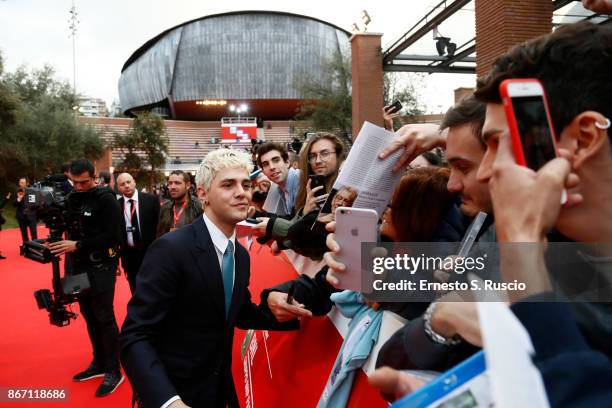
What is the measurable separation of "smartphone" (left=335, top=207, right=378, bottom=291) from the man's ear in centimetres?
73

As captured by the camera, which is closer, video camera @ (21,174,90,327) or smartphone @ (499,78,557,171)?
smartphone @ (499,78,557,171)

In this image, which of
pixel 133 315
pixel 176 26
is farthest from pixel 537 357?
pixel 176 26

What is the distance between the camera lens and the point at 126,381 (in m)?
4.21

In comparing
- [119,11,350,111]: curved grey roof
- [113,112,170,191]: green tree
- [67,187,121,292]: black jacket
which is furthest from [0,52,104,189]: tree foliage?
[119,11,350,111]: curved grey roof

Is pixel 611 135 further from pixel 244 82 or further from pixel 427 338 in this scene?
pixel 244 82

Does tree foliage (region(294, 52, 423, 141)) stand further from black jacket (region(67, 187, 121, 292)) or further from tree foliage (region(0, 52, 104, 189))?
black jacket (region(67, 187, 121, 292))

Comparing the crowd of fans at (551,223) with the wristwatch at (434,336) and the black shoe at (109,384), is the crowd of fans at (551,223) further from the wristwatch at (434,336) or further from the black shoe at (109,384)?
the black shoe at (109,384)

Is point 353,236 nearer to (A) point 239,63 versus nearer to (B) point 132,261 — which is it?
(B) point 132,261

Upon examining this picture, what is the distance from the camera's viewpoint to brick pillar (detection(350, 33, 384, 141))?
17.5 meters

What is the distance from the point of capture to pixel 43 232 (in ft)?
52.4

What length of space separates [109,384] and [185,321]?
8.62 feet

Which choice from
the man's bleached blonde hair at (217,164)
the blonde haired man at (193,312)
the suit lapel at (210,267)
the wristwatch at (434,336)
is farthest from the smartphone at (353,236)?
the man's bleached blonde hair at (217,164)

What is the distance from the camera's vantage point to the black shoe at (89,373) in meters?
4.23

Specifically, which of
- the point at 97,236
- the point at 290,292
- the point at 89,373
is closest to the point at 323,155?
the point at 290,292
